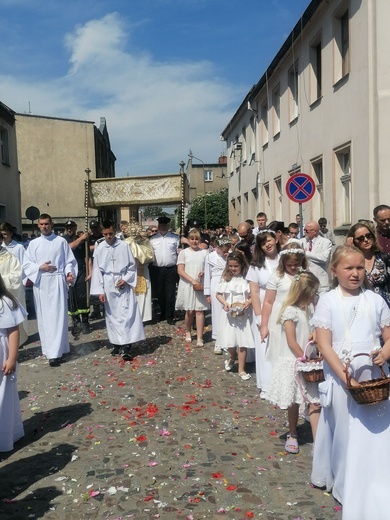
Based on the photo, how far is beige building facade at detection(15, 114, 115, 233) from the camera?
1577 inches

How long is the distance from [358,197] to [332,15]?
5.01 metres

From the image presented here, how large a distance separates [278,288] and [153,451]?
5.98 ft

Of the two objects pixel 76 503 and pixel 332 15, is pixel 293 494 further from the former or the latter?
pixel 332 15

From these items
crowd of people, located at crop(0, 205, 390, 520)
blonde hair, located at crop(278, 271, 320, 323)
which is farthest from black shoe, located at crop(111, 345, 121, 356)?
blonde hair, located at crop(278, 271, 320, 323)

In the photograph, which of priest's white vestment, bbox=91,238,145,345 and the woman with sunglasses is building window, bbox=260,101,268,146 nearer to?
priest's white vestment, bbox=91,238,145,345

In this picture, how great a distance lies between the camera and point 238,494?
407 centimetres

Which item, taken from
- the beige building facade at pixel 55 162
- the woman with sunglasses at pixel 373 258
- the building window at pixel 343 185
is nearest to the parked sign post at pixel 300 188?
the building window at pixel 343 185

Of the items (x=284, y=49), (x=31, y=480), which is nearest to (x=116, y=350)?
(x=31, y=480)

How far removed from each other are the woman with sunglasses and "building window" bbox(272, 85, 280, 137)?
1737cm

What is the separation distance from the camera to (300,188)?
41.9ft

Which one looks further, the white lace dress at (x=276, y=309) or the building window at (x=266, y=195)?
the building window at (x=266, y=195)

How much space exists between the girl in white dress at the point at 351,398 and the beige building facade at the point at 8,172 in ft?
75.7

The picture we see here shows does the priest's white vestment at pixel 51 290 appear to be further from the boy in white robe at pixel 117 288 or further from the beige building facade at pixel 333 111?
the beige building facade at pixel 333 111

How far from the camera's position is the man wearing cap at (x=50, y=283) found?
8.28 meters
